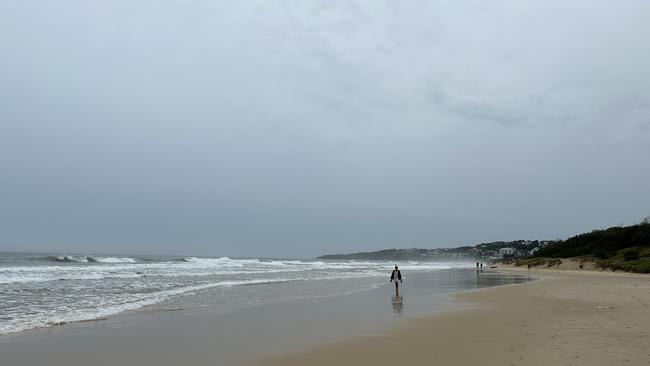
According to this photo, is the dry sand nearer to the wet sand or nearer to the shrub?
the wet sand

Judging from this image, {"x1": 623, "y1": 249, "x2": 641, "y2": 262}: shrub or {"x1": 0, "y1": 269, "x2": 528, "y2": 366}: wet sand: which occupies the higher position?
{"x1": 623, "y1": 249, "x2": 641, "y2": 262}: shrub

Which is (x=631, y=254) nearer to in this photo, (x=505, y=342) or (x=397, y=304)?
(x=397, y=304)

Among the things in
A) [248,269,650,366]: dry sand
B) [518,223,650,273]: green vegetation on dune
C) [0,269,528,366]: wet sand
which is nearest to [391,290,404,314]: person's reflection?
[0,269,528,366]: wet sand

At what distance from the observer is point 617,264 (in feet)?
154

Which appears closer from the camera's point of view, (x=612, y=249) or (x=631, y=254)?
(x=631, y=254)

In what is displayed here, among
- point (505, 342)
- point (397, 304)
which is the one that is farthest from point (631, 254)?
point (505, 342)

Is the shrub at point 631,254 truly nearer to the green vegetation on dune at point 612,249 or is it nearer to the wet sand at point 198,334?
the green vegetation on dune at point 612,249

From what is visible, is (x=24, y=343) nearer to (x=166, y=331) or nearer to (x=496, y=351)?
(x=166, y=331)

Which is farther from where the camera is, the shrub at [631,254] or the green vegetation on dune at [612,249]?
the shrub at [631,254]

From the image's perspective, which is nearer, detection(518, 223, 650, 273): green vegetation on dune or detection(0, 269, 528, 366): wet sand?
detection(0, 269, 528, 366): wet sand

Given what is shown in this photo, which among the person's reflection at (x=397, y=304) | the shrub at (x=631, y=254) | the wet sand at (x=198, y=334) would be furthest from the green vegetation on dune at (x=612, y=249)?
the wet sand at (x=198, y=334)

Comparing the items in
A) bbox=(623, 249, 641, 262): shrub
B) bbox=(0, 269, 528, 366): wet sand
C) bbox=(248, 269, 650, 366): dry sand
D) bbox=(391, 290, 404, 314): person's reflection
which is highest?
bbox=(623, 249, 641, 262): shrub

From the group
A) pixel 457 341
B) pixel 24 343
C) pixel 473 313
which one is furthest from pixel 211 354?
pixel 473 313

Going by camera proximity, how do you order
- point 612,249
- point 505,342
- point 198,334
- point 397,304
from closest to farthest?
point 505,342
point 198,334
point 397,304
point 612,249
